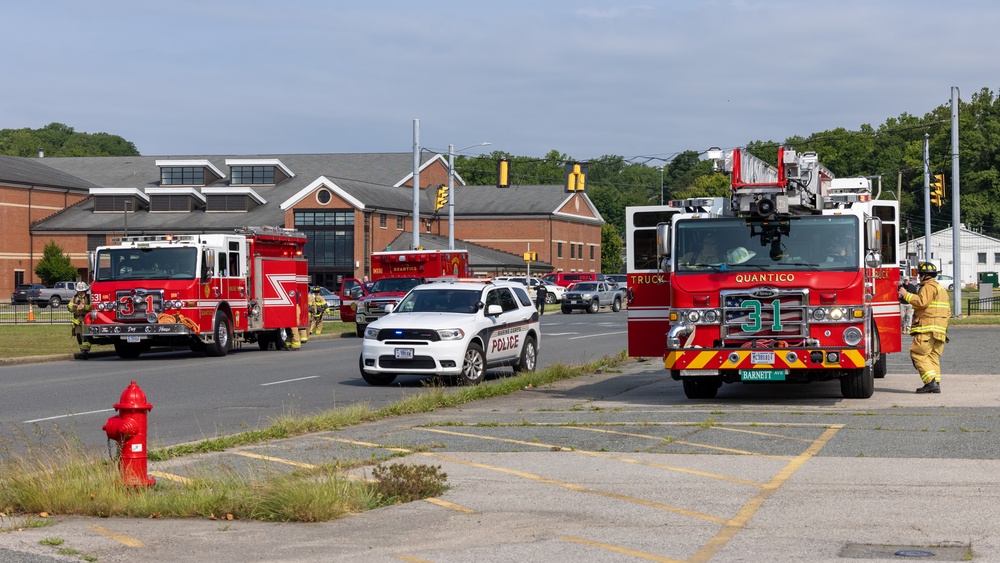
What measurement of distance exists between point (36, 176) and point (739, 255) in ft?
279

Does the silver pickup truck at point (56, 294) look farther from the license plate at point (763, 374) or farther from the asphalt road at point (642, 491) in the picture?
the license plate at point (763, 374)

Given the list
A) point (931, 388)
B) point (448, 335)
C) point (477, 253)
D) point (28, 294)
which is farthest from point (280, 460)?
point (477, 253)

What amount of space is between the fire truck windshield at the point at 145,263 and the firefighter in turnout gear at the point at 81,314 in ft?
2.40

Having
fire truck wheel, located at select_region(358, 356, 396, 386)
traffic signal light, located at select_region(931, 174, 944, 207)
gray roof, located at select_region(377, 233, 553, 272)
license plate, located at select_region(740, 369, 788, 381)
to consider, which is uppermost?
traffic signal light, located at select_region(931, 174, 944, 207)

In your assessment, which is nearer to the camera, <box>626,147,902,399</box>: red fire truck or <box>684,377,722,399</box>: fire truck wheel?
<box>626,147,902,399</box>: red fire truck

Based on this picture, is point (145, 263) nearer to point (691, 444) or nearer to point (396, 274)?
point (396, 274)

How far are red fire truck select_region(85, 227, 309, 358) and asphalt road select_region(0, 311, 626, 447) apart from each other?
60cm

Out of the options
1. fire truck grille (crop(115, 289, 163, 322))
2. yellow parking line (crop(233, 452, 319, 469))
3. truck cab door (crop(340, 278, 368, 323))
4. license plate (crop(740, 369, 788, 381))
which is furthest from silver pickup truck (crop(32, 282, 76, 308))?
yellow parking line (crop(233, 452, 319, 469))

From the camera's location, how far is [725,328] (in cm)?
1586

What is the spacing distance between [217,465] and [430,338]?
940 cm

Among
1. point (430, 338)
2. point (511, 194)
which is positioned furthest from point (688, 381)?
point (511, 194)

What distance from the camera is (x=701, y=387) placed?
677 inches

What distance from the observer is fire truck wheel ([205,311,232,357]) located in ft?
96.7

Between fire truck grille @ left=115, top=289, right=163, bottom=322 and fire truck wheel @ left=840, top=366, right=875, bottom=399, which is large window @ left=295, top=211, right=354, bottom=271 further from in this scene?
fire truck wheel @ left=840, top=366, right=875, bottom=399
